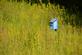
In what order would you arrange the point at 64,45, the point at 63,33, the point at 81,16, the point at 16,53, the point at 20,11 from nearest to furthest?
the point at 16,53
the point at 64,45
the point at 63,33
the point at 20,11
the point at 81,16

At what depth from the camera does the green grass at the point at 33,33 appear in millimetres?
8078

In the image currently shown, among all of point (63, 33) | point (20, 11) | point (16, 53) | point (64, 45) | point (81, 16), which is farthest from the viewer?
point (81, 16)

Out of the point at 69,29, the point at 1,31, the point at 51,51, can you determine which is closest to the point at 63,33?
the point at 69,29

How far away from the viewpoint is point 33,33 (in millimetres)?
8656

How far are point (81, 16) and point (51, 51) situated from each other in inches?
112

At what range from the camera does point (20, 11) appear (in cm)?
984

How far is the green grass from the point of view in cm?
808

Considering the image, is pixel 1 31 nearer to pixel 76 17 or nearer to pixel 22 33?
pixel 22 33

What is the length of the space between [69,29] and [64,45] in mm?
977

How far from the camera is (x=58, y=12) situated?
1036 cm

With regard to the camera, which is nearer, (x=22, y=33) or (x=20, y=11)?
(x=22, y=33)

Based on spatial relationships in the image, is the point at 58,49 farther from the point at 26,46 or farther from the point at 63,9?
the point at 63,9

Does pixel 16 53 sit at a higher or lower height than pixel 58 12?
lower

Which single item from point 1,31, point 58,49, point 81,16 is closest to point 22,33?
point 1,31
